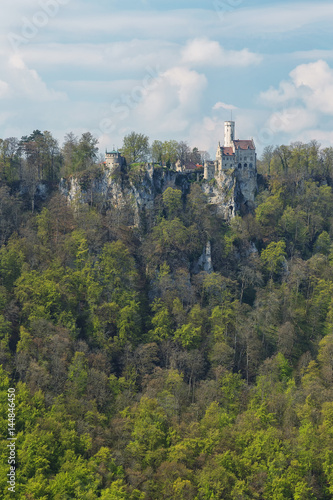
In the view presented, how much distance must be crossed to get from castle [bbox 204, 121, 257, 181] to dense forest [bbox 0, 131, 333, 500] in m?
3.73

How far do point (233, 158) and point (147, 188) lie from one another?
13165mm

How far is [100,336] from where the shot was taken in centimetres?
6128

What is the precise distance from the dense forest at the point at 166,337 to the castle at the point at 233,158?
373cm

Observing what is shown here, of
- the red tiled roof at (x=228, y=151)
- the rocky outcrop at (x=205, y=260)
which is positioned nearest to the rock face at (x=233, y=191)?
the red tiled roof at (x=228, y=151)

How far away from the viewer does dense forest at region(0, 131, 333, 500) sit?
148 feet

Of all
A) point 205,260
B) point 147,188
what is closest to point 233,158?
point 147,188

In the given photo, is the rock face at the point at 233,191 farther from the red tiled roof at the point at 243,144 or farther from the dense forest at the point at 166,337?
the red tiled roof at the point at 243,144

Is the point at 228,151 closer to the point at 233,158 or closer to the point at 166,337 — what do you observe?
the point at 233,158

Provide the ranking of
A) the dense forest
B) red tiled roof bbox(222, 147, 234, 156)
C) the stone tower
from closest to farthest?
the dense forest, red tiled roof bbox(222, 147, 234, 156), the stone tower

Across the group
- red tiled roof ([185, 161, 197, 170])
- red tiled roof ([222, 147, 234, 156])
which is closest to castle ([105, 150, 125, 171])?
red tiled roof ([185, 161, 197, 170])

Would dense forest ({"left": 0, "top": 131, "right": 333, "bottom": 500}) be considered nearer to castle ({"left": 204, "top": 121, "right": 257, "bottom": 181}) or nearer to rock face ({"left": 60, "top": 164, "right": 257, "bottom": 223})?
rock face ({"left": 60, "top": 164, "right": 257, "bottom": 223})

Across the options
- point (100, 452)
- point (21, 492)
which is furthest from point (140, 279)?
point (21, 492)

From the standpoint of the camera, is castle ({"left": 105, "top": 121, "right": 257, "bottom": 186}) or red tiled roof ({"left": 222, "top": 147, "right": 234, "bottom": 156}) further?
red tiled roof ({"left": 222, "top": 147, "right": 234, "bottom": 156})

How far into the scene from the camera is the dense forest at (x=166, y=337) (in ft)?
148
